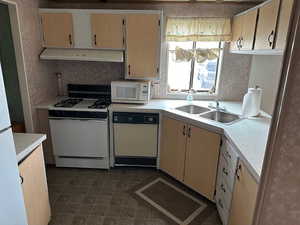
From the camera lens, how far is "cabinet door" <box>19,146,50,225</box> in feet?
4.74

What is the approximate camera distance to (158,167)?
2.76m

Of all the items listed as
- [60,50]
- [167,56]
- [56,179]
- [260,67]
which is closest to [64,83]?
[60,50]

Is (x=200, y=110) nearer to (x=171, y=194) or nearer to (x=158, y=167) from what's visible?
(x=158, y=167)

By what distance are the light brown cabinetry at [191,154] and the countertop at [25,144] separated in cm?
141

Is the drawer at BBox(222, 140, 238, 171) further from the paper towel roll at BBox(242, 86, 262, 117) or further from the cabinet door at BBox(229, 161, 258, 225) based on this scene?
the paper towel roll at BBox(242, 86, 262, 117)

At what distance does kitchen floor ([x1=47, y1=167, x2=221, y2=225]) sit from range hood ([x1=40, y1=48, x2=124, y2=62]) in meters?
1.47

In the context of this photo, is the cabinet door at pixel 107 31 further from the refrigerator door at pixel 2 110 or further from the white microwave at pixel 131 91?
the refrigerator door at pixel 2 110

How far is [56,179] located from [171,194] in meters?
1.44

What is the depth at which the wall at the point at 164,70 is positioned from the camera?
8.77 ft

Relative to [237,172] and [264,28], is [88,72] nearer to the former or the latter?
[264,28]

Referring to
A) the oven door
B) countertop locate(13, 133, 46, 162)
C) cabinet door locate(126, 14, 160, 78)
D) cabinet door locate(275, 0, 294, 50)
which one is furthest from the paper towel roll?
countertop locate(13, 133, 46, 162)

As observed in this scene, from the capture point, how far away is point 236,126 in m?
1.97

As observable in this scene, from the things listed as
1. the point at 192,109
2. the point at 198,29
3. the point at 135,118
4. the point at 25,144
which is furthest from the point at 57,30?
the point at 192,109

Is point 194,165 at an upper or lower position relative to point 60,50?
lower
